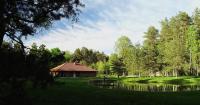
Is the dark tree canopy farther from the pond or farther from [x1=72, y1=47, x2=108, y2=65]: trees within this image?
[x1=72, y1=47, x2=108, y2=65]: trees

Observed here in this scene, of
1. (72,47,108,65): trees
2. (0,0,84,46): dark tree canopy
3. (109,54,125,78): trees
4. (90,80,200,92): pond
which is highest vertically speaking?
(72,47,108,65): trees

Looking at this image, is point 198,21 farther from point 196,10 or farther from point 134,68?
point 134,68

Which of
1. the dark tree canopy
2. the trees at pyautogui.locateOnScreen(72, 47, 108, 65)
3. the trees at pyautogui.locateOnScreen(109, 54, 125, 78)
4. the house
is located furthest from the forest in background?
the dark tree canopy

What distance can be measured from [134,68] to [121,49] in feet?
94.0

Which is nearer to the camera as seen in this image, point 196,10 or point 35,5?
point 35,5

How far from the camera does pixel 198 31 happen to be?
324 feet

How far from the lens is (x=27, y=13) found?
837cm

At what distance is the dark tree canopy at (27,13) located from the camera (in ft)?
22.9

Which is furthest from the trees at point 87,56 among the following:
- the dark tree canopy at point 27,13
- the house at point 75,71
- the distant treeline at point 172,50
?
the dark tree canopy at point 27,13

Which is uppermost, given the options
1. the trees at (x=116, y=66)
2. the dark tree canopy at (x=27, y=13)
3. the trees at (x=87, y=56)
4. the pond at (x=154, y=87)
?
the trees at (x=87, y=56)

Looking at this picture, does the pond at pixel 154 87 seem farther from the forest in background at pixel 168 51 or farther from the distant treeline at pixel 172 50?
the distant treeline at pixel 172 50

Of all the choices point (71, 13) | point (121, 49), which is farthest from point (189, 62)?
point (71, 13)

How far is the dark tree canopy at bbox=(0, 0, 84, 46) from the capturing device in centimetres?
698

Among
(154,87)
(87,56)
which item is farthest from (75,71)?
(87,56)
